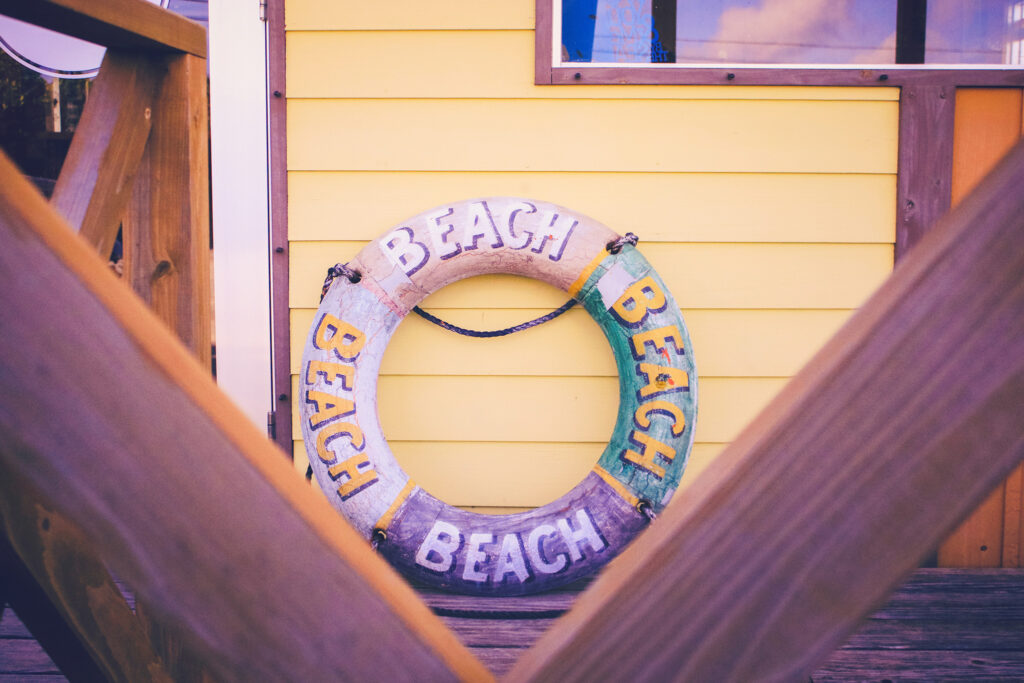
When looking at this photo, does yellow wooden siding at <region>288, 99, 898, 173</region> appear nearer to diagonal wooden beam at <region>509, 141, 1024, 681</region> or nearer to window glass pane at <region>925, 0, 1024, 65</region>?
window glass pane at <region>925, 0, 1024, 65</region>

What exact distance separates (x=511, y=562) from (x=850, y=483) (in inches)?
49.6

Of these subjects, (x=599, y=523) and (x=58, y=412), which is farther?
(x=599, y=523)

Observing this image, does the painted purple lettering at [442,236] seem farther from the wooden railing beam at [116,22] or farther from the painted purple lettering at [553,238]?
the wooden railing beam at [116,22]

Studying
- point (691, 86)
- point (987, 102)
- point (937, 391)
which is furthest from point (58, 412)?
point (987, 102)

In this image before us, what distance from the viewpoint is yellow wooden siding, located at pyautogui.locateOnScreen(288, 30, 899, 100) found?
5.34 ft

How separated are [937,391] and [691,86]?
152 cm

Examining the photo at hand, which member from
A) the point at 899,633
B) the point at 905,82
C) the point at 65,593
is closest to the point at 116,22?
the point at 65,593

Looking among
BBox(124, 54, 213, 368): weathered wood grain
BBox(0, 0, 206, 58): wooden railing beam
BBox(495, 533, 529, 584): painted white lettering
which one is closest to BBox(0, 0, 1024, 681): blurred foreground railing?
BBox(0, 0, 206, 58): wooden railing beam

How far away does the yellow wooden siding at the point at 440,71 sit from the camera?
5.34 ft

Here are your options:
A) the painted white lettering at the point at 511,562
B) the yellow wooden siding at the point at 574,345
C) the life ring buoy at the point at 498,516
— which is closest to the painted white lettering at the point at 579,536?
the life ring buoy at the point at 498,516

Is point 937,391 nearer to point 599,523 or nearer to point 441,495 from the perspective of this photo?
point 599,523

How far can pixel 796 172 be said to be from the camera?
65.0 inches

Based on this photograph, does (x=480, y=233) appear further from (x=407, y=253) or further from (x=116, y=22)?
(x=116, y=22)

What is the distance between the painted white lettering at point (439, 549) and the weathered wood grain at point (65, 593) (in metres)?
0.91
